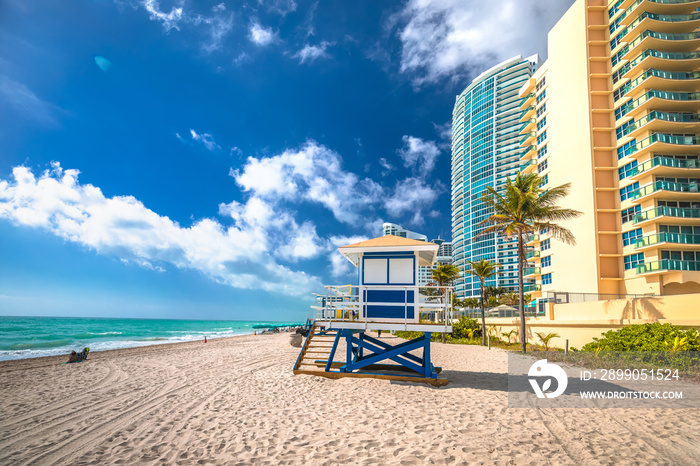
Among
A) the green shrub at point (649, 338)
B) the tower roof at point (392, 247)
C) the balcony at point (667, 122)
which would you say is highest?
the balcony at point (667, 122)

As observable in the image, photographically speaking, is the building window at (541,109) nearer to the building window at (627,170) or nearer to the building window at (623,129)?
the building window at (623,129)

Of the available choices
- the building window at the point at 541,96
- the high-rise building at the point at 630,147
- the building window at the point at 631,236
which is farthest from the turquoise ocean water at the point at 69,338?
the building window at the point at 541,96

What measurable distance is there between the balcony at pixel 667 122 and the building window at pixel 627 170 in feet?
8.19

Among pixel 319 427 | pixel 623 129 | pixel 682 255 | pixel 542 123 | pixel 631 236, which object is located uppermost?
pixel 542 123

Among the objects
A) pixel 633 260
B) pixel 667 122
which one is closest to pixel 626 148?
pixel 667 122

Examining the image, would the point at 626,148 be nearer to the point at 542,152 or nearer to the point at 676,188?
the point at 676,188

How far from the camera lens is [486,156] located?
10919 centimetres

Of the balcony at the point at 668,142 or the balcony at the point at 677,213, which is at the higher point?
the balcony at the point at 668,142

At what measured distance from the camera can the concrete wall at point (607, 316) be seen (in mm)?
18797

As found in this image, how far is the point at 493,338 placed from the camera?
29.7 metres

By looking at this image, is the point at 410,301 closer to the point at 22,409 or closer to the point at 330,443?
the point at 330,443

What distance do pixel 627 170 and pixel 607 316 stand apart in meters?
15.2

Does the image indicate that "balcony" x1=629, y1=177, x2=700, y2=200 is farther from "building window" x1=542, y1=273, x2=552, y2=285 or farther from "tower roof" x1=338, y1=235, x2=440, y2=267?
"tower roof" x1=338, y1=235, x2=440, y2=267

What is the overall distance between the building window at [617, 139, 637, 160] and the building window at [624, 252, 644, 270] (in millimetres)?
8462
